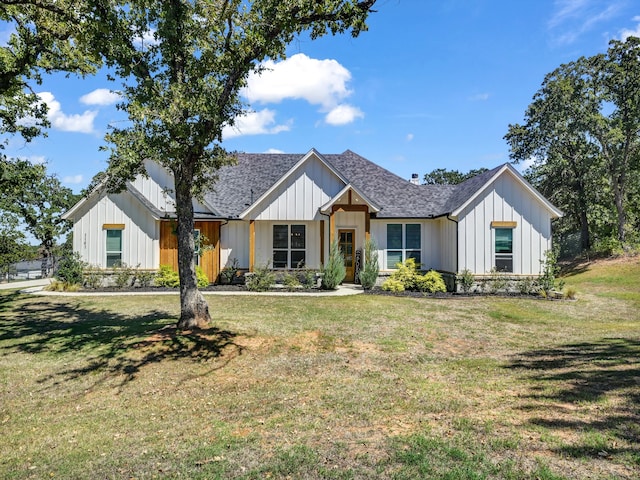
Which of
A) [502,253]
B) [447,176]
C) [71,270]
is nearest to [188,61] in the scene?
[71,270]

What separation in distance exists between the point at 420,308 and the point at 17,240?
64.6 feet

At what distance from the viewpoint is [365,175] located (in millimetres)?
22703

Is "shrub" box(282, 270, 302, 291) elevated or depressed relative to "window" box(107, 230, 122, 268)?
depressed

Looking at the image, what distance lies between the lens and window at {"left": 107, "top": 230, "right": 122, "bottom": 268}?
18859 millimetres

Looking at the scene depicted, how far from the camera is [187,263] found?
975cm

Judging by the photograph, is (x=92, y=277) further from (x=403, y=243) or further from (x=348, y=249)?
(x=403, y=243)

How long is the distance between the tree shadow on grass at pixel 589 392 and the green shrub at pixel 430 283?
823cm

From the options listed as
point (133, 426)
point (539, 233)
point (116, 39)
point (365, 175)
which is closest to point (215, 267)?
point (365, 175)

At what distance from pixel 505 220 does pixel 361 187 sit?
24.9 ft

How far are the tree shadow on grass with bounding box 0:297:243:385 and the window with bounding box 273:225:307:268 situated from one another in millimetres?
7660

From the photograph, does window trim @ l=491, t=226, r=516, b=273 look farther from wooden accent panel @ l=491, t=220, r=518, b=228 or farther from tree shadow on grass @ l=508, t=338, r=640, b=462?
tree shadow on grass @ l=508, t=338, r=640, b=462

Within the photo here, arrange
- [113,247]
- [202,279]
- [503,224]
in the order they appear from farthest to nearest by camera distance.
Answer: [113,247] → [202,279] → [503,224]

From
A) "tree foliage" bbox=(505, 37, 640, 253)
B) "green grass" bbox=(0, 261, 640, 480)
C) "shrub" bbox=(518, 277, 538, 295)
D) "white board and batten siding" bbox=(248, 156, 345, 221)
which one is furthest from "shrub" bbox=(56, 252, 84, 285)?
"tree foliage" bbox=(505, 37, 640, 253)

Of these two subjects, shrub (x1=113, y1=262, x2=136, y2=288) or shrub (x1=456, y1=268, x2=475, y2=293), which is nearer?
shrub (x1=456, y1=268, x2=475, y2=293)
